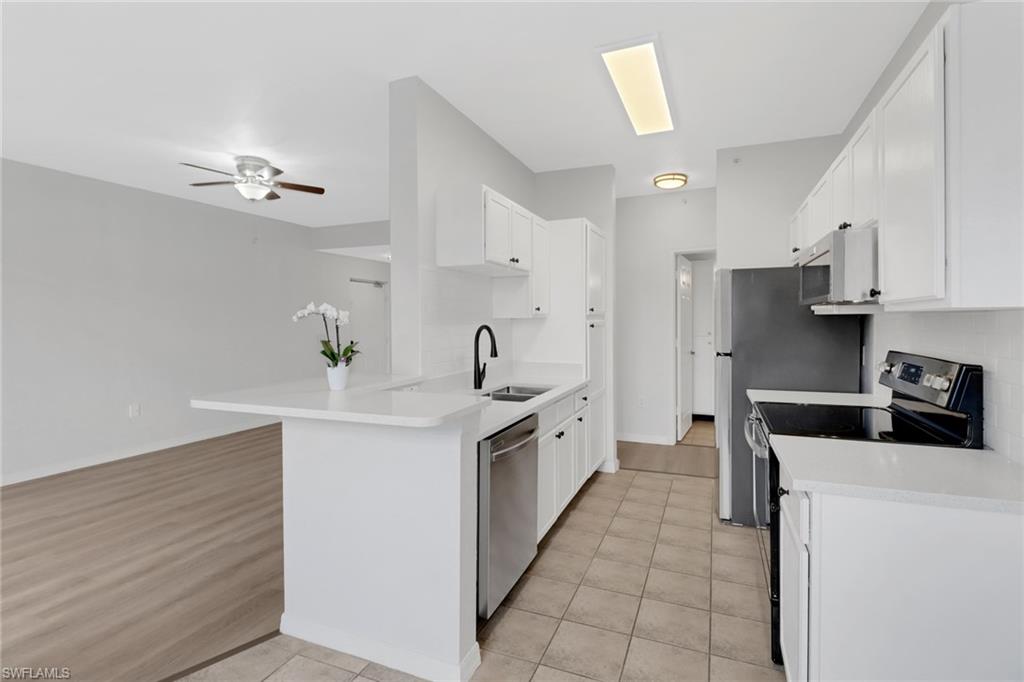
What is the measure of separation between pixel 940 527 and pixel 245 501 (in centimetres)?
395

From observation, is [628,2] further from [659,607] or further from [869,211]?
[659,607]

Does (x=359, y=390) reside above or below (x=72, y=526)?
above

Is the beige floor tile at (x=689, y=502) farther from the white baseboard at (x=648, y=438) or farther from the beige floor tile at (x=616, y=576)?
the white baseboard at (x=648, y=438)

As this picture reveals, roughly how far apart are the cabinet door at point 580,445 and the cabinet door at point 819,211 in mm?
1817

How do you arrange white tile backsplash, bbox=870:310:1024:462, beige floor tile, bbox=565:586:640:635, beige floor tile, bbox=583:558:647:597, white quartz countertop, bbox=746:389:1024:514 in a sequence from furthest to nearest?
beige floor tile, bbox=583:558:647:597 → beige floor tile, bbox=565:586:640:635 → white tile backsplash, bbox=870:310:1024:462 → white quartz countertop, bbox=746:389:1024:514

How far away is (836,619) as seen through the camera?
1308mm

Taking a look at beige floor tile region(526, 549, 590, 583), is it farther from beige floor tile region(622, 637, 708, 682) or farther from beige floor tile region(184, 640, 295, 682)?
beige floor tile region(184, 640, 295, 682)

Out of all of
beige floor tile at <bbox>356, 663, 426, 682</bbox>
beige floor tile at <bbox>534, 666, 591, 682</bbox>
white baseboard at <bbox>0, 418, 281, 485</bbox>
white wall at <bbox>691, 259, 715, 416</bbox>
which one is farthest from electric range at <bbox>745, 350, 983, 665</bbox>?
white baseboard at <bbox>0, 418, 281, 485</bbox>

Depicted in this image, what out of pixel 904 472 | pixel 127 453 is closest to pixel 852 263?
pixel 904 472

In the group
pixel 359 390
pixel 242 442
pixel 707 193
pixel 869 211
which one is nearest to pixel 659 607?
pixel 359 390

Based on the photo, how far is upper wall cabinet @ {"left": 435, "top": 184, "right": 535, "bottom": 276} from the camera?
2816 mm

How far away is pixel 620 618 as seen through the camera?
7.18 feet

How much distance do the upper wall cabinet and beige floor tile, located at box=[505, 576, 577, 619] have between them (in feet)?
5.66

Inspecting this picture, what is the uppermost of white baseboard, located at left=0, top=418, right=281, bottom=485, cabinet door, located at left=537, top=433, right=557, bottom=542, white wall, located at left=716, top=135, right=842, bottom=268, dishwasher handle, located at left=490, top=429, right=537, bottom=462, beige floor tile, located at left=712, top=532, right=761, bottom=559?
white wall, located at left=716, top=135, right=842, bottom=268
